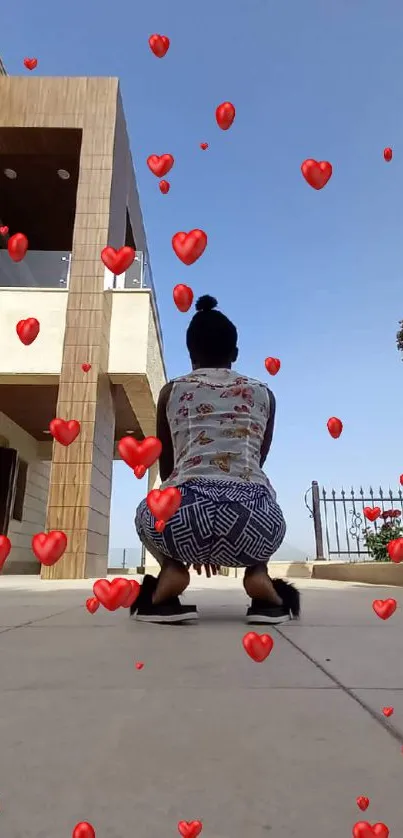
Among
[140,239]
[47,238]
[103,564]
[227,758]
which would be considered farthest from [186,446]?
[140,239]

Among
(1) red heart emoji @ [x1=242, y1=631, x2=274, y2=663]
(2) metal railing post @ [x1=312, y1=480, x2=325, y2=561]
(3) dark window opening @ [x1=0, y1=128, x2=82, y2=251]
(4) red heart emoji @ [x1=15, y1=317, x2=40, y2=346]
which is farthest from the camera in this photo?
(2) metal railing post @ [x1=312, y1=480, x2=325, y2=561]

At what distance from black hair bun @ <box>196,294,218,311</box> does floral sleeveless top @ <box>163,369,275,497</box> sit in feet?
0.93

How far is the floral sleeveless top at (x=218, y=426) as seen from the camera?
1799 millimetres

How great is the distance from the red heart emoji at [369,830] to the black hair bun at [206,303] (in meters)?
1.77

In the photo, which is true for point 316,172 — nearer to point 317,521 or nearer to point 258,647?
point 258,647

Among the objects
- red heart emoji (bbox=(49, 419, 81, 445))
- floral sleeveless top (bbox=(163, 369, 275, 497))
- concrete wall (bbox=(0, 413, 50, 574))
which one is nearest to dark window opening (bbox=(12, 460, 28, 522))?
concrete wall (bbox=(0, 413, 50, 574))

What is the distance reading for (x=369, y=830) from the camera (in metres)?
0.41

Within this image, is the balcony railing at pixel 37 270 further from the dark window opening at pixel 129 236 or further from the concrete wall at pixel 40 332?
the dark window opening at pixel 129 236

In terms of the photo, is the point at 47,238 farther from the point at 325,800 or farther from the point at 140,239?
the point at 325,800

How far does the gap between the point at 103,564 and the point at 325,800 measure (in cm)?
666

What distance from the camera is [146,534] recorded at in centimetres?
180

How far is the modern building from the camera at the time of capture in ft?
19.2

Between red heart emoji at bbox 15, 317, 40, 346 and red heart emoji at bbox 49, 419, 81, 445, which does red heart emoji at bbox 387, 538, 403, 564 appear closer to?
red heart emoji at bbox 49, 419, 81, 445

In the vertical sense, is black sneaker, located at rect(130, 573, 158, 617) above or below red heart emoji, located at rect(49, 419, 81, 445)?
below
